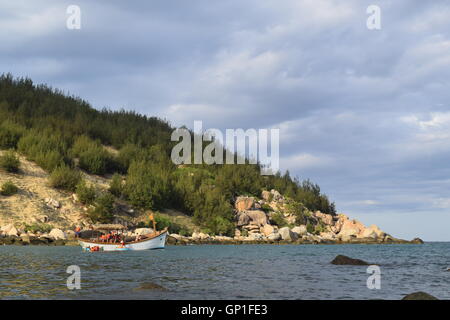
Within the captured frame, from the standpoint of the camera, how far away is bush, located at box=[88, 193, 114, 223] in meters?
47.1

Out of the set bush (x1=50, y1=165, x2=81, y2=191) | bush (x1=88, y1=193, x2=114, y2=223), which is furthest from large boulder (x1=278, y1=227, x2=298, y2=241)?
bush (x1=50, y1=165, x2=81, y2=191)

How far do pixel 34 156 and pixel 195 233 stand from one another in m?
21.7

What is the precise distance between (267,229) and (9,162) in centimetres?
3246

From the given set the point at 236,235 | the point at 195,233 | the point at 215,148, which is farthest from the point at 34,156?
the point at 215,148

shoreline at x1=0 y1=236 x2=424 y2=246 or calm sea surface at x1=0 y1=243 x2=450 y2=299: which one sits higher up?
calm sea surface at x1=0 y1=243 x2=450 y2=299

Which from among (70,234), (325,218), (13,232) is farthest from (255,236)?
(13,232)

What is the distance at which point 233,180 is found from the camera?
6756 cm

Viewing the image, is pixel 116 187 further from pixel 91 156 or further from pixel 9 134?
pixel 9 134

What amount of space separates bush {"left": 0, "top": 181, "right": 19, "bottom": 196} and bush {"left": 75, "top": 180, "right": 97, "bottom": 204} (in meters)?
6.32

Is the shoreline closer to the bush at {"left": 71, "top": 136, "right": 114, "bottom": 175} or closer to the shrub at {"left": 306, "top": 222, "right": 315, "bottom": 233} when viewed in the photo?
the shrub at {"left": 306, "top": 222, "right": 315, "bottom": 233}

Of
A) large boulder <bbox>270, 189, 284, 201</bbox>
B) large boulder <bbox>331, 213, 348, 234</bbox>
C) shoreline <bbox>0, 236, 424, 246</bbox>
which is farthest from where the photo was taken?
large boulder <bbox>270, 189, 284, 201</bbox>

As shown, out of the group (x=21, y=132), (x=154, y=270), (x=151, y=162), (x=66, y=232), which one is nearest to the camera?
(x=154, y=270)
